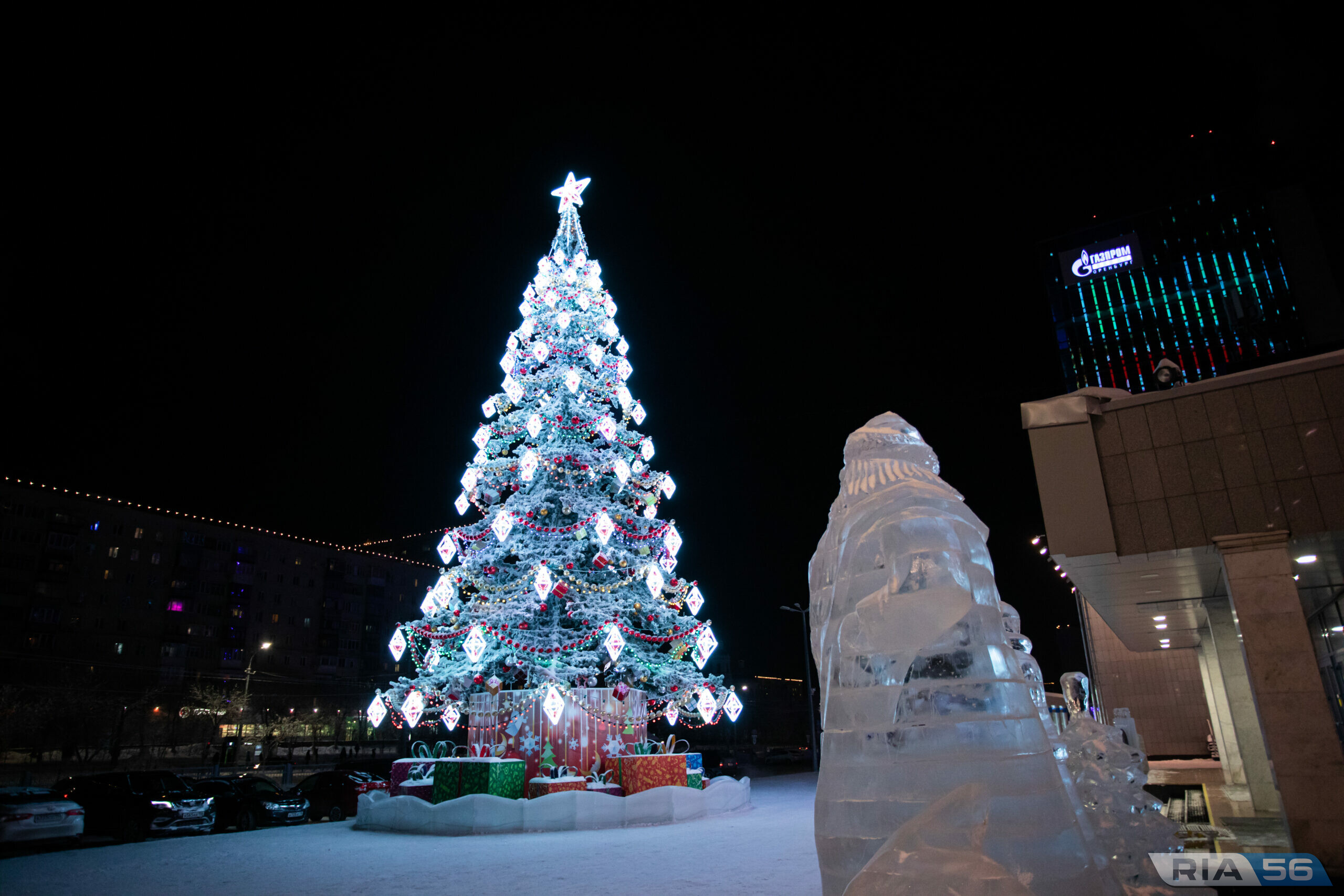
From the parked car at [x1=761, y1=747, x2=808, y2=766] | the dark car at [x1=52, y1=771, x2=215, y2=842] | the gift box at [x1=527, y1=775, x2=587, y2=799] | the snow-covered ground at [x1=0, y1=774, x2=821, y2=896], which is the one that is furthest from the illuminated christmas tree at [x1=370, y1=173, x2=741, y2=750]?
the parked car at [x1=761, y1=747, x2=808, y2=766]

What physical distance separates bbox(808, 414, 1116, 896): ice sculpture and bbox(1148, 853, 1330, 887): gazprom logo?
3836 millimetres

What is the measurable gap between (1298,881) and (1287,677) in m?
2.21

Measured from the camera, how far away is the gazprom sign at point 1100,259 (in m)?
54.7

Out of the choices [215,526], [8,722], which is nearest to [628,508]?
[8,722]

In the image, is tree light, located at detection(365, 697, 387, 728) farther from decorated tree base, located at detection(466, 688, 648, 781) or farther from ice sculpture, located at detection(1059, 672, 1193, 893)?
ice sculpture, located at detection(1059, 672, 1193, 893)

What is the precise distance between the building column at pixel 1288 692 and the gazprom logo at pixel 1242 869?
14.8 inches

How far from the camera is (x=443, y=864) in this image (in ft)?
31.9

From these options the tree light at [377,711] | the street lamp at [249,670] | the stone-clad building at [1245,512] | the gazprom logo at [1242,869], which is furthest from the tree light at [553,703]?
the street lamp at [249,670]

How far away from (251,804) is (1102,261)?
63060 mm

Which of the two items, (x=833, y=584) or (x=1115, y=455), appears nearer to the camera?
(x=833, y=584)

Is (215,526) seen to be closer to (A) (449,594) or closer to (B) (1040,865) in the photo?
(A) (449,594)

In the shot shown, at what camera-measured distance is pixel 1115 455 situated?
30.8 feet

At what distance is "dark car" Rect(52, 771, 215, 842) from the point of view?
1433cm

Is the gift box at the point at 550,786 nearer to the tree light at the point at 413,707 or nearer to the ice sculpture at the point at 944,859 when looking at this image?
the tree light at the point at 413,707
